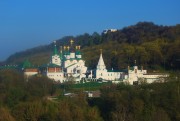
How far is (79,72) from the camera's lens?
44.3 meters

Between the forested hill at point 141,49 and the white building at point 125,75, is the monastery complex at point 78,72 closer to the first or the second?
the white building at point 125,75

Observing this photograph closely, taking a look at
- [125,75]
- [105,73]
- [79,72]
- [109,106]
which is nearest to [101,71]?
[105,73]

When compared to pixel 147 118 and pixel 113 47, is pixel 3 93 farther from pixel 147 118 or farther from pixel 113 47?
pixel 113 47

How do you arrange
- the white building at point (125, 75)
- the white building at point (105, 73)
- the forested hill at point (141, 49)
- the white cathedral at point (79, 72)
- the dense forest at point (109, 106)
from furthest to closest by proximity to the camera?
1. the forested hill at point (141, 49)
2. the white building at point (105, 73)
3. the white cathedral at point (79, 72)
4. the white building at point (125, 75)
5. the dense forest at point (109, 106)

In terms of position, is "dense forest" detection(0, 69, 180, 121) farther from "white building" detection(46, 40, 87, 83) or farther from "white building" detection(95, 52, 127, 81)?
"white building" detection(46, 40, 87, 83)

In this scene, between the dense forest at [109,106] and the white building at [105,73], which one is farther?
the white building at [105,73]

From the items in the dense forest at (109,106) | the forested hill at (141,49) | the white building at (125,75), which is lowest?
the dense forest at (109,106)

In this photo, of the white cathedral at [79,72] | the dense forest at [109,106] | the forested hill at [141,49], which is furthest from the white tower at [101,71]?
the dense forest at [109,106]

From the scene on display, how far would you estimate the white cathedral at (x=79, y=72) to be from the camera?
40.2m

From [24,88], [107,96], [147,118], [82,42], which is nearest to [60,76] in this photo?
[24,88]

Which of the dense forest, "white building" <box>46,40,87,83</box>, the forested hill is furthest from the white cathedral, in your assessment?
the dense forest

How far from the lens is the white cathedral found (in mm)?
40250

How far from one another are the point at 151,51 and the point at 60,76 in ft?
25.5

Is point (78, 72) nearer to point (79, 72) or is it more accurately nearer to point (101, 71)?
point (79, 72)
